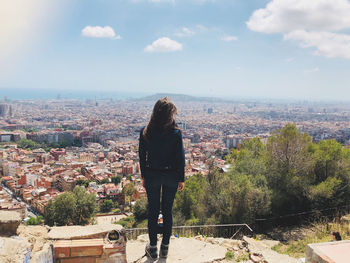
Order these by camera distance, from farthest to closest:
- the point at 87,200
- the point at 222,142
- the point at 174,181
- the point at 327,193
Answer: the point at 222,142 → the point at 87,200 → the point at 327,193 → the point at 174,181

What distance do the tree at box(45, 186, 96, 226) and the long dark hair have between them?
24.9ft

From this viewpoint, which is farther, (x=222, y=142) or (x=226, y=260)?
(x=222, y=142)

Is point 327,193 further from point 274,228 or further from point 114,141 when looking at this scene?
point 114,141

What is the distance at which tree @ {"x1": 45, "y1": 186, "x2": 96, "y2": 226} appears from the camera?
8.85 meters

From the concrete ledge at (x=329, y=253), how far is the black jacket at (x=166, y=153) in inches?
46.2

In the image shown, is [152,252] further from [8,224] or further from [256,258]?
[8,224]

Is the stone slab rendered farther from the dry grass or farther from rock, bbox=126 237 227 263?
the dry grass

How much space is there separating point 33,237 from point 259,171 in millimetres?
5165

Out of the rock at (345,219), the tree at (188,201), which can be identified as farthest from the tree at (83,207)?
the rock at (345,219)

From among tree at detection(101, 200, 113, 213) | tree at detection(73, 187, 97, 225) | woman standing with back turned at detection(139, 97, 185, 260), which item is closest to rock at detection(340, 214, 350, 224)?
woman standing with back turned at detection(139, 97, 185, 260)

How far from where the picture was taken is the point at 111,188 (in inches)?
926

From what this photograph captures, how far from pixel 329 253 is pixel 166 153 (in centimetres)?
146

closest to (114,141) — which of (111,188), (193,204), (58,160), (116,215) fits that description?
(58,160)

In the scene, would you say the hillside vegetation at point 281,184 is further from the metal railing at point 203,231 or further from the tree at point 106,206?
the tree at point 106,206
